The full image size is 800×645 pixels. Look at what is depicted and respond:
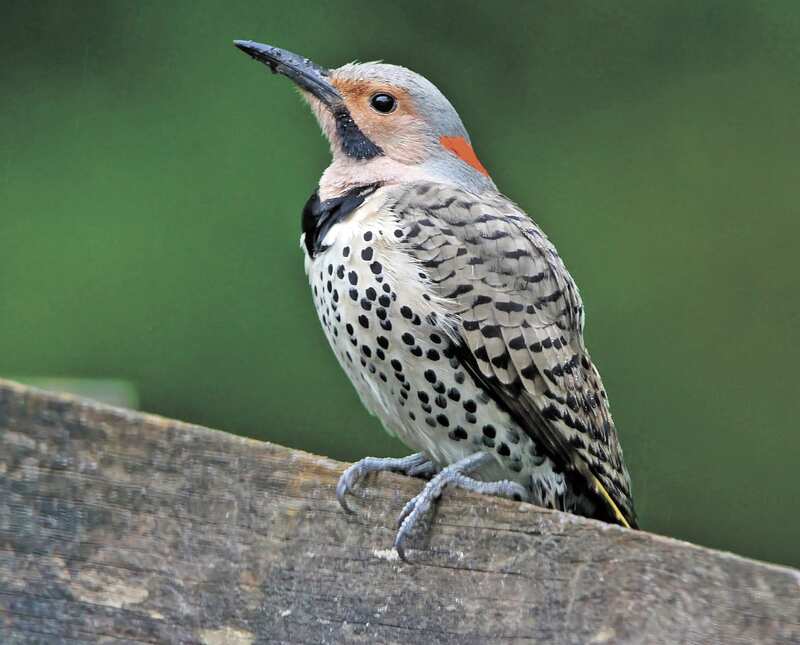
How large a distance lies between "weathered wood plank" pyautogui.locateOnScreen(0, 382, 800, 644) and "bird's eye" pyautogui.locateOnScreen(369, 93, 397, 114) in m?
1.10

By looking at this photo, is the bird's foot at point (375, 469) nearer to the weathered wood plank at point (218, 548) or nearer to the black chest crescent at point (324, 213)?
the weathered wood plank at point (218, 548)

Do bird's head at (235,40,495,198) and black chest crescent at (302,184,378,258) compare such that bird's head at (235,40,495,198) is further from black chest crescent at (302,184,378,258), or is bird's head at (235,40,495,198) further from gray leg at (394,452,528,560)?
gray leg at (394,452,528,560)

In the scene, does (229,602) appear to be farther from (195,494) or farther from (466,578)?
(466,578)

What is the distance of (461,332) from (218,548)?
73 cm

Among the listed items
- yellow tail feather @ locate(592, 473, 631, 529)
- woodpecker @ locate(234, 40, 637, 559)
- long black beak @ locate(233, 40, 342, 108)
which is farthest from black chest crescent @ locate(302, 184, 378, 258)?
yellow tail feather @ locate(592, 473, 631, 529)

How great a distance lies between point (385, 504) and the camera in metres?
1.50

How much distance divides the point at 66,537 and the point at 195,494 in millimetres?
160

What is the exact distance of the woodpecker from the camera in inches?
80.3

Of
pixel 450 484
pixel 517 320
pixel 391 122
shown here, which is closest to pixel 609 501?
pixel 517 320

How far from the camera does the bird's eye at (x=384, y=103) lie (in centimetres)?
239

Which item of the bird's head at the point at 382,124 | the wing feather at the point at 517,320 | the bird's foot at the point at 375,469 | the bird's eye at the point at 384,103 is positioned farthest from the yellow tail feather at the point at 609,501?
the bird's eye at the point at 384,103

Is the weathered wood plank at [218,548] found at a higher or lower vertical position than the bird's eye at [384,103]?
lower

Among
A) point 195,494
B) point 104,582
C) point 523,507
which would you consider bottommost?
point 104,582

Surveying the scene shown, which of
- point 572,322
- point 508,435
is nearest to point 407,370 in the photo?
point 508,435
